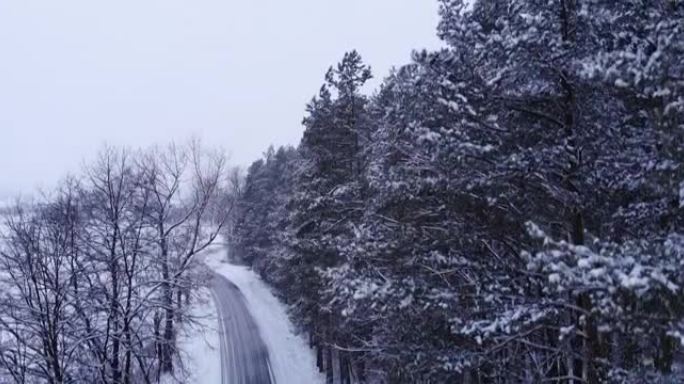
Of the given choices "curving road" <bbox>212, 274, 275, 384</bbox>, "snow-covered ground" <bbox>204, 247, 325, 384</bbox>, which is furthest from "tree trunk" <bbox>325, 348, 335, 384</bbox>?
"curving road" <bbox>212, 274, 275, 384</bbox>

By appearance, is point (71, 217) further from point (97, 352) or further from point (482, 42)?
point (482, 42)

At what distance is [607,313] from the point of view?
417 cm

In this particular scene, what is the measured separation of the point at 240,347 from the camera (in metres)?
26.7

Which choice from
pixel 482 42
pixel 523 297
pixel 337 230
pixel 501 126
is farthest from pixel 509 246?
pixel 337 230

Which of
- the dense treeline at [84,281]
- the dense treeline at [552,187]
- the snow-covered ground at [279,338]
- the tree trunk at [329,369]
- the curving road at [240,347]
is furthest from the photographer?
the snow-covered ground at [279,338]

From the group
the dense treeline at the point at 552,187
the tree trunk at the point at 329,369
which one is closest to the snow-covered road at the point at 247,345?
the tree trunk at the point at 329,369

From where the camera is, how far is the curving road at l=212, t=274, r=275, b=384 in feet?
73.6

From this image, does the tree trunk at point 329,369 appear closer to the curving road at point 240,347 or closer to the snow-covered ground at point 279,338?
the snow-covered ground at point 279,338

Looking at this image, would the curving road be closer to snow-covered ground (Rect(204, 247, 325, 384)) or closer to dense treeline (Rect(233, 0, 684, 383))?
snow-covered ground (Rect(204, 247, 325, 384))

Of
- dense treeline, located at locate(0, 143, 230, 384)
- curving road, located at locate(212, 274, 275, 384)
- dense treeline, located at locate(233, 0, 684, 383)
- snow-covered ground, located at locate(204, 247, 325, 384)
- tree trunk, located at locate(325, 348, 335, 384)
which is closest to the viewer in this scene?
dense treeline, located at locate(233, 0, 684, 383)

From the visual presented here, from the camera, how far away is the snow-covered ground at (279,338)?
23.3m

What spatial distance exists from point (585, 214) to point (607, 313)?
2.12 metres

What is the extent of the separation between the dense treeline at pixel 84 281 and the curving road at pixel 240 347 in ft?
18.1

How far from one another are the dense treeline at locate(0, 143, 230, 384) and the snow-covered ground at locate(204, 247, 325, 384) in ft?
30.5
